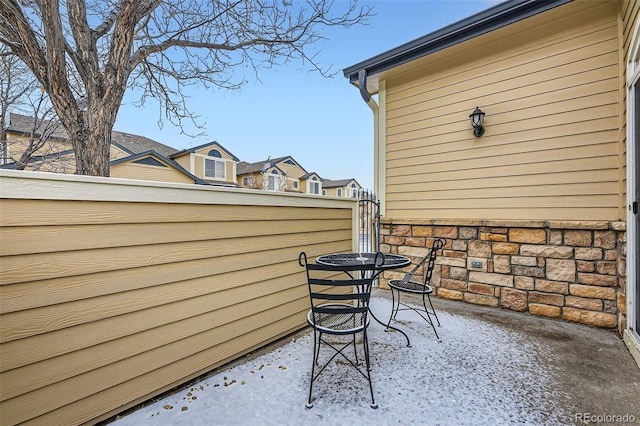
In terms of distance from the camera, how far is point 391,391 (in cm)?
187

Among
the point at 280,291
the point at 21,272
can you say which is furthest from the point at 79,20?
the point at 280,291

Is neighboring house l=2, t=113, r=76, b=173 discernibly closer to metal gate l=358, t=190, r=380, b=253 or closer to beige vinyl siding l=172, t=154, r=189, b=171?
metal gate l=358, t=190, r=380, b=253

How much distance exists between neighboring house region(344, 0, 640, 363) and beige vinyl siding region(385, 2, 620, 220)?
0.04 ft

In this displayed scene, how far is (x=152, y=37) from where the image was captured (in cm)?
376

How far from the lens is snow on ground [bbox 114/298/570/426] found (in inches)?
64.1

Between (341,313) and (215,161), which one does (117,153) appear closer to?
(215,161)

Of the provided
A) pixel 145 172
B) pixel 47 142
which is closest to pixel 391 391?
pixel 47 142

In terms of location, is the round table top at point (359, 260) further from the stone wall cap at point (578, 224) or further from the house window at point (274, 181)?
the house window at point (274, 181)

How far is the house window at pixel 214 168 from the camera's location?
15.4 meters

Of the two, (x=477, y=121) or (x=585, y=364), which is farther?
(x=477, y=121)

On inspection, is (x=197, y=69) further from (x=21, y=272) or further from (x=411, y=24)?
(x=21, y=272)

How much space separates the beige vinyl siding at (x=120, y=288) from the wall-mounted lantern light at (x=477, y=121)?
278 centimetres

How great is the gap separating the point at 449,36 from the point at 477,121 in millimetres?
1107

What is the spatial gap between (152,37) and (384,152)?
3.58 meters
